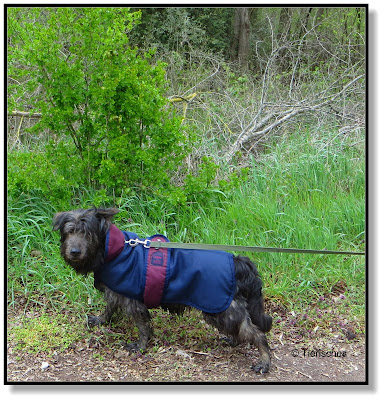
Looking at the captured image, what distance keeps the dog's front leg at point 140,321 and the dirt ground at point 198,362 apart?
0.08 metres

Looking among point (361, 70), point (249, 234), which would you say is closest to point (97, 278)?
point (249, 234)

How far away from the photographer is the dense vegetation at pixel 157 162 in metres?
4.83

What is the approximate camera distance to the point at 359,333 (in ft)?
13.9

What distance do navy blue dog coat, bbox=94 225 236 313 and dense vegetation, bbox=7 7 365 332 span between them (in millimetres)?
1113

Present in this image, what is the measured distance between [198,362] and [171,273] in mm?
885

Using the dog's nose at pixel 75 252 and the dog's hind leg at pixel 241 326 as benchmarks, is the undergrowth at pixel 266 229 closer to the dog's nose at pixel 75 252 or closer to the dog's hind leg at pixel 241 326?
the dog's hind leg at pixel 241 326

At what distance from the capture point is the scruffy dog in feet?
11.7

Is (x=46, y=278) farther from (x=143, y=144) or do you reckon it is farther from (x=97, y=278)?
(x=143, y=144)

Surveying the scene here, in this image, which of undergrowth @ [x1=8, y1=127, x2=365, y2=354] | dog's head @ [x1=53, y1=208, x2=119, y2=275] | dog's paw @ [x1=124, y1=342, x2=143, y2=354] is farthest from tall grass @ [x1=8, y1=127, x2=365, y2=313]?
dog's head @ [x1=53, y1=208, x2=119, y2=275]

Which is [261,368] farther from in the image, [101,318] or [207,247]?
[101,318]

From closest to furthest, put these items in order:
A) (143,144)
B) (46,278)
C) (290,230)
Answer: (46,278) → (290,230) → (143,144)

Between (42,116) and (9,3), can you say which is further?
(42,116)

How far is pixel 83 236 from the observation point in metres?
3.59

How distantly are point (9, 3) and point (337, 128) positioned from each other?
16.9 ft
